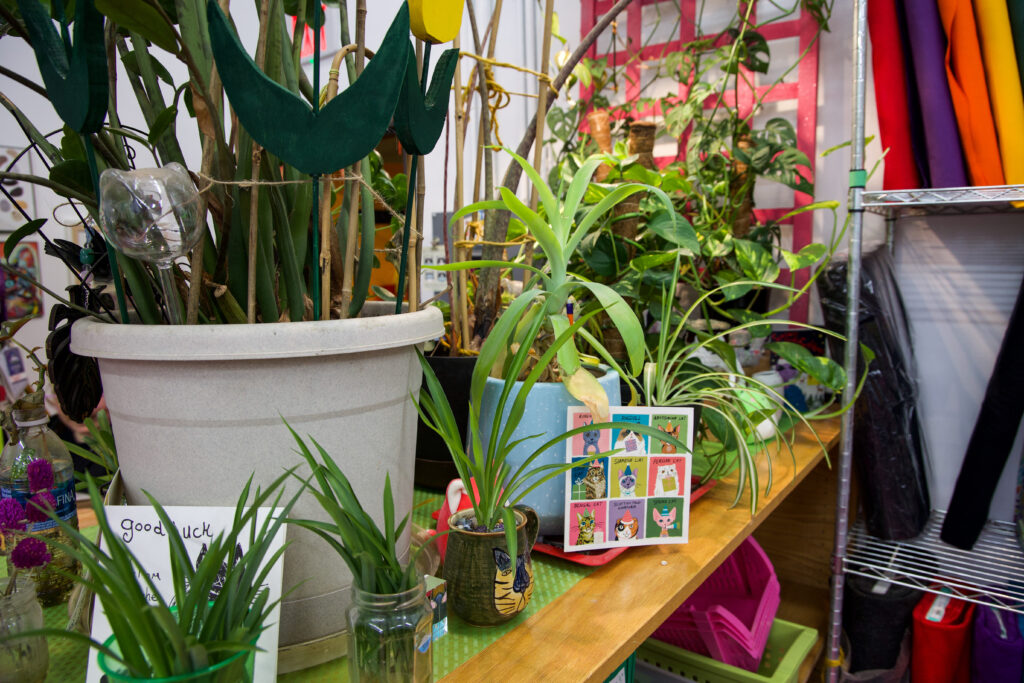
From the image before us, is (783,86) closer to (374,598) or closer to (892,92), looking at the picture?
(892,92)

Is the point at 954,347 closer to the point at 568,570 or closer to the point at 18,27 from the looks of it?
the point at 568,570

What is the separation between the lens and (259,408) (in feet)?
1.47

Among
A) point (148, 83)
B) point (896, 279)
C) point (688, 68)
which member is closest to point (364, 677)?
point (148, 83)

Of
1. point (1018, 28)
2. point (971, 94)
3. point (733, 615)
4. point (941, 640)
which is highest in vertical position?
point (1018, 28)

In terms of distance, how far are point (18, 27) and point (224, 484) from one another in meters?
0.39

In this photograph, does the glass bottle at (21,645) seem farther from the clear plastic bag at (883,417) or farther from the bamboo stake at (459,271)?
the clear plastic bag at (883,417)

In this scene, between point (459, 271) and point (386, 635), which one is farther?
point (459, 271)

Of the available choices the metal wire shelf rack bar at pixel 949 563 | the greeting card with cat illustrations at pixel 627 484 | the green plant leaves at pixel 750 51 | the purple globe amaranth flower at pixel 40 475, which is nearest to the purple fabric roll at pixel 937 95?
the green plant leaves at pixel 750 51

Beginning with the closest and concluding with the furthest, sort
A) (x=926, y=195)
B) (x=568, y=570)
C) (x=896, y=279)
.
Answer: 1. (x=568, y=570)
2. (x=926, y=195)
3. (x=896, y=279)

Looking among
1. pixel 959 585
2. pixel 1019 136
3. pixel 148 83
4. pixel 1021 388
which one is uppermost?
pixel 1019 136

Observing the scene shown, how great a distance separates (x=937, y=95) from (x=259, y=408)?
4.41ft

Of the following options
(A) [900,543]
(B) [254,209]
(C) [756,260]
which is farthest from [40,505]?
Answer: (A) [900,543]

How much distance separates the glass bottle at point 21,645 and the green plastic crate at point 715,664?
85cm

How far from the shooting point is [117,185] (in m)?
0.40
